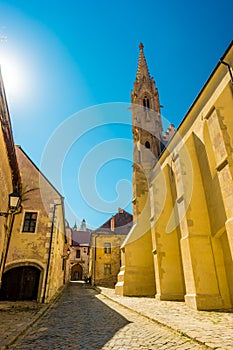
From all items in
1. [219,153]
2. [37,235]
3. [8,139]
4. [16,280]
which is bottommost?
[16,280]

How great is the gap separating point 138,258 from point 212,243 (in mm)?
7341

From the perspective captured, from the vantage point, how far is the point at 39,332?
222 inches

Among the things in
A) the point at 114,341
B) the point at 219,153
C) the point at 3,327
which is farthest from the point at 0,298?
the point at 219,153

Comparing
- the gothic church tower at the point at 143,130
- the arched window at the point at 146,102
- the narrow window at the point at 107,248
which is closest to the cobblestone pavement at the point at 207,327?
the gothic church tower at the point at 143,130

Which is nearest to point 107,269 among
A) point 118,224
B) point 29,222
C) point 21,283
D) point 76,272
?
point 118,224

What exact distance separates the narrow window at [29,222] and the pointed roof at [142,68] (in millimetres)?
23494

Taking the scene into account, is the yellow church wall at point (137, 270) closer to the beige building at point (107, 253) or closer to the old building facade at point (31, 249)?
the old building facade at point (31, 249)

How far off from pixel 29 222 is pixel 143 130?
16.3m

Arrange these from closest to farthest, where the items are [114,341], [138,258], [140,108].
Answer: [114,341] → [138,258] → [140,108]

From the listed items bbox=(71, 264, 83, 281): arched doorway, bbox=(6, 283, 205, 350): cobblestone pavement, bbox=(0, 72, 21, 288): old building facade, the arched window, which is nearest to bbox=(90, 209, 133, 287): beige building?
the arched window

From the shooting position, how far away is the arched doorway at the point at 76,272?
150 feet

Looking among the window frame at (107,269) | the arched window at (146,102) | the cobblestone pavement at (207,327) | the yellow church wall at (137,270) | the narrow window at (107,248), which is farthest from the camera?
the narrow window at (107,248)

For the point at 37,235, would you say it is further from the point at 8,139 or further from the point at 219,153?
the point at 219,153

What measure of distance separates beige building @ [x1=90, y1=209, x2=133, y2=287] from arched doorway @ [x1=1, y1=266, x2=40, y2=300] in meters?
16.7
